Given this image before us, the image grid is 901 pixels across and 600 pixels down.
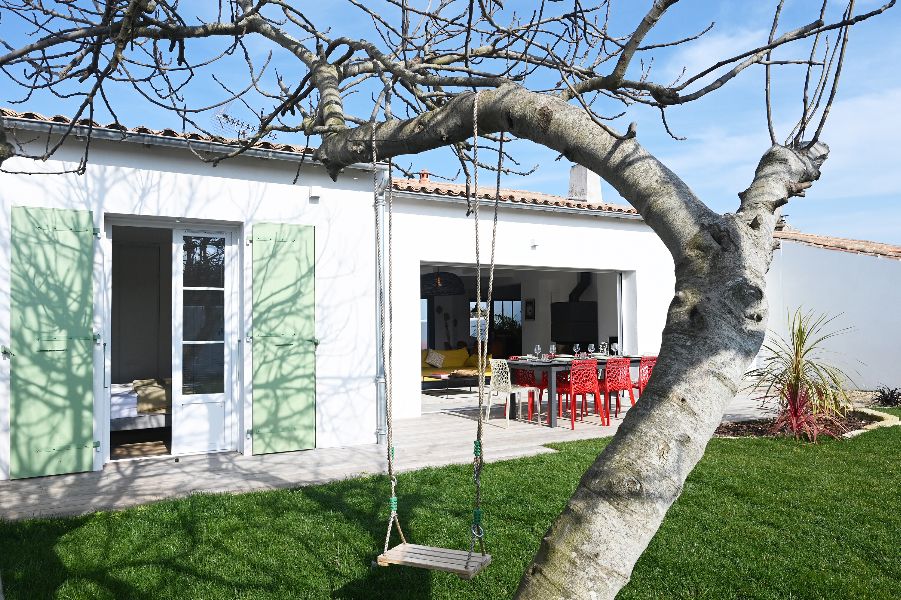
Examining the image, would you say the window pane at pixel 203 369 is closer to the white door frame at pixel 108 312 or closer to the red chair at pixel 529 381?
the white door frame at pixel 108 312

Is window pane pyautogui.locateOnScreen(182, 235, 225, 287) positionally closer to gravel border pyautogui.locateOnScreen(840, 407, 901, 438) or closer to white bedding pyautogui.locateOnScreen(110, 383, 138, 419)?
white bedding pyautogui.locateOnScreen(110, 383, 138, 419)

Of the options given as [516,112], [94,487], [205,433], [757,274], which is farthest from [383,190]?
[757,274]

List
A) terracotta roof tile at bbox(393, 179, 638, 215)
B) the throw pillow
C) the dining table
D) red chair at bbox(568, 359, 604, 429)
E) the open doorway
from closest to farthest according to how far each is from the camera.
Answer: red chair at bbox(568, 359, 604, 429) → the dining table → terracotta roof tile at bbox(393, 179, 638, 215) → the open doorway → the throw pillow

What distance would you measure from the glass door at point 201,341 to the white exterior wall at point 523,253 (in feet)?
9.22

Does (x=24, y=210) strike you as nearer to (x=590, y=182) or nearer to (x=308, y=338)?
(x=308, y=338)

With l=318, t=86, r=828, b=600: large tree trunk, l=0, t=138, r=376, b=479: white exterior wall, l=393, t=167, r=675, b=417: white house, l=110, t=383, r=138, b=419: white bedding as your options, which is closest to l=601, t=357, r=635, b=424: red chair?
l=393, t=167, r=675, b=417: white house

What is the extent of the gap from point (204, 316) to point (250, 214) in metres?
1.09

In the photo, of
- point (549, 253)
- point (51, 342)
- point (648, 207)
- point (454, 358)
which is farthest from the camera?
point (454, 358)

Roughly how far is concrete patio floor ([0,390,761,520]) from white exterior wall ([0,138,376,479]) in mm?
429

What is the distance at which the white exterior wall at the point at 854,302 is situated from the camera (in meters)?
11.3

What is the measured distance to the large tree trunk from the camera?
1.35 metres

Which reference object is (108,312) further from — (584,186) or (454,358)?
(584,186)

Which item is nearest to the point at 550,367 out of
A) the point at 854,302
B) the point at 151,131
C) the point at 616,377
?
the point at 616,377

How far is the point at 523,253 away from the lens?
10.3 meters
